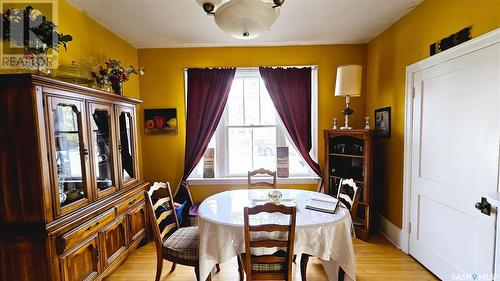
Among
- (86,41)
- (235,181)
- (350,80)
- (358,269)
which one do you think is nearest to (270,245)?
(358,269)

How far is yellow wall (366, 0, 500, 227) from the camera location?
5.63 ft

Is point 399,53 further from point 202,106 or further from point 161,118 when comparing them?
point 161,118

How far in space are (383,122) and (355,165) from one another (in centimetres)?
68

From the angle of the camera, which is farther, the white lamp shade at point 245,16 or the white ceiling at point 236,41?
the white ceiling at point 236,41

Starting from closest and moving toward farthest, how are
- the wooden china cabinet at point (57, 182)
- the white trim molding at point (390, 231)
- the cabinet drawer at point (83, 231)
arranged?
the wooden china cabinet at point (57, 182) < the cabinet drawer at point (83, 231) < the white trim molding at point (390, 231)

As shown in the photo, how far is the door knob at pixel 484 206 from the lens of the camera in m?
1.56

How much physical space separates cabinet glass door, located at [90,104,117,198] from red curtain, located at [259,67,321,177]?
6.65 feet

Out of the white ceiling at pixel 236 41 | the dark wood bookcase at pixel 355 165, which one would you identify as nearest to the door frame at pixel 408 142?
the dark wood bookcase at pixel 355 165

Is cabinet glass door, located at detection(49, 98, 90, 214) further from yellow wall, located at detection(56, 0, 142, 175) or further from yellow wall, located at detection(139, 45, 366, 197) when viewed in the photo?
yellow wall, located at detection(139, 45, 366, 197)

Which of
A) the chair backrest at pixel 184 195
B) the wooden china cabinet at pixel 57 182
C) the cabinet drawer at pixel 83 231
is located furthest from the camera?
the chair backrest at pixel 184 195

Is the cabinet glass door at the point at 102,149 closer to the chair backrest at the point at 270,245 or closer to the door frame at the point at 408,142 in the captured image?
the chair backrest at the point at 270,245

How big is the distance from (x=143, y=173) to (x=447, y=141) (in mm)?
3605

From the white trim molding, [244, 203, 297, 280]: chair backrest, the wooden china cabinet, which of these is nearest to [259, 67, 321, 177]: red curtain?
the white trim molding

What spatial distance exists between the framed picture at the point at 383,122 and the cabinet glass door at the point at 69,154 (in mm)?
3182
